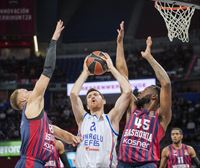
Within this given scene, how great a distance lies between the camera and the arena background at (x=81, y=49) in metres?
21.0

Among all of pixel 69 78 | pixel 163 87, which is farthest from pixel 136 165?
pixel 69 78

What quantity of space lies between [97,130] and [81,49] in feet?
75.6

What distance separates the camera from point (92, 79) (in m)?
23.4

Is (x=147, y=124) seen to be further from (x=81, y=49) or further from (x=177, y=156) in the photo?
(x=81, y=49)

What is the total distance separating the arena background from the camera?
68.7 feet

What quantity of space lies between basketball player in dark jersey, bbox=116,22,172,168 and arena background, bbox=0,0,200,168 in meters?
12.9

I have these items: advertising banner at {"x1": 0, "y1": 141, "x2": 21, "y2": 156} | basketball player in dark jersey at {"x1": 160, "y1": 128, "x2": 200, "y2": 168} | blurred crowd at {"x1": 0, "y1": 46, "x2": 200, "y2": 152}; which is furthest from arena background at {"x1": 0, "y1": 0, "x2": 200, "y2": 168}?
basketball player in dark jersey at {"x1": 160, "y1": 128, "x2": 200, "y2": 168}

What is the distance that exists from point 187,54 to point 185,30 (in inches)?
659

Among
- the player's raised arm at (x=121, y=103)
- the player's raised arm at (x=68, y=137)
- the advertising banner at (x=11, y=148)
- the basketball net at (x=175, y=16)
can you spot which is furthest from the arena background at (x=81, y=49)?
the player's raised arm at (x=121, y=103)

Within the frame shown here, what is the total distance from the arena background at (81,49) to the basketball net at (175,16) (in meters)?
10.0

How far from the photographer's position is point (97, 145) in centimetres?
450

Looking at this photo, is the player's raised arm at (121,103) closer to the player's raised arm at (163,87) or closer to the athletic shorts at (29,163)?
the player's raised arm at (163,87)

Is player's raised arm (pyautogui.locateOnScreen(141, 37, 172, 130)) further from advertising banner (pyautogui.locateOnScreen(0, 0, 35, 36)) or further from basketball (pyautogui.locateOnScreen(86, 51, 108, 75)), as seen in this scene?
advertising banner (pyautogui.locateOnScreen(0, 0, 35, 36))

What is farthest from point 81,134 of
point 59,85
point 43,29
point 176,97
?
point 43,29
